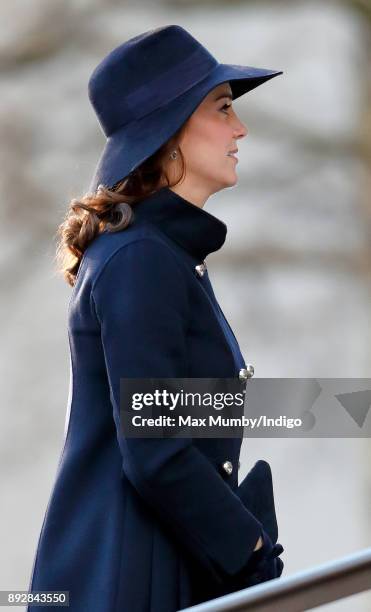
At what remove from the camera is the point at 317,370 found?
671 centimetres

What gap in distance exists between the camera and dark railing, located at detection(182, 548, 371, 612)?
155 centimetres

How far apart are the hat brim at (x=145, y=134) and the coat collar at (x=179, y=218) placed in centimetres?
6

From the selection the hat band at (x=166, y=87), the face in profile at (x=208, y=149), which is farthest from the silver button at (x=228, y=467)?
the hat band at (x=166, y=87)

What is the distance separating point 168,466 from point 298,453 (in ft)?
16.3

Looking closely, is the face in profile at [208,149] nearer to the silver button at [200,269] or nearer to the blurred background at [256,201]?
the silver button at [200,269]

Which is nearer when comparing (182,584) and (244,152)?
(182,584)

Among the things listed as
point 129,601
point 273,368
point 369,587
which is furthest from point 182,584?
point 273,368

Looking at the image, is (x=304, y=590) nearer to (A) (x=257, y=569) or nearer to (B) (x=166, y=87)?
(A) (x=257, y=569)

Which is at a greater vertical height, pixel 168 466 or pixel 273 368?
pixel 273 368

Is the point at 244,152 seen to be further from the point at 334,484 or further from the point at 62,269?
the point at 62,269

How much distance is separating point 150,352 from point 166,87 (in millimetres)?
448

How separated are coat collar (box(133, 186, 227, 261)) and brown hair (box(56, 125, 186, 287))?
2 centimetres

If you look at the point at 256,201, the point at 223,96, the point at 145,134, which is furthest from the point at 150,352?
the point at 256,201

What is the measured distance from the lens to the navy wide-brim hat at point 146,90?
2.23 metres
